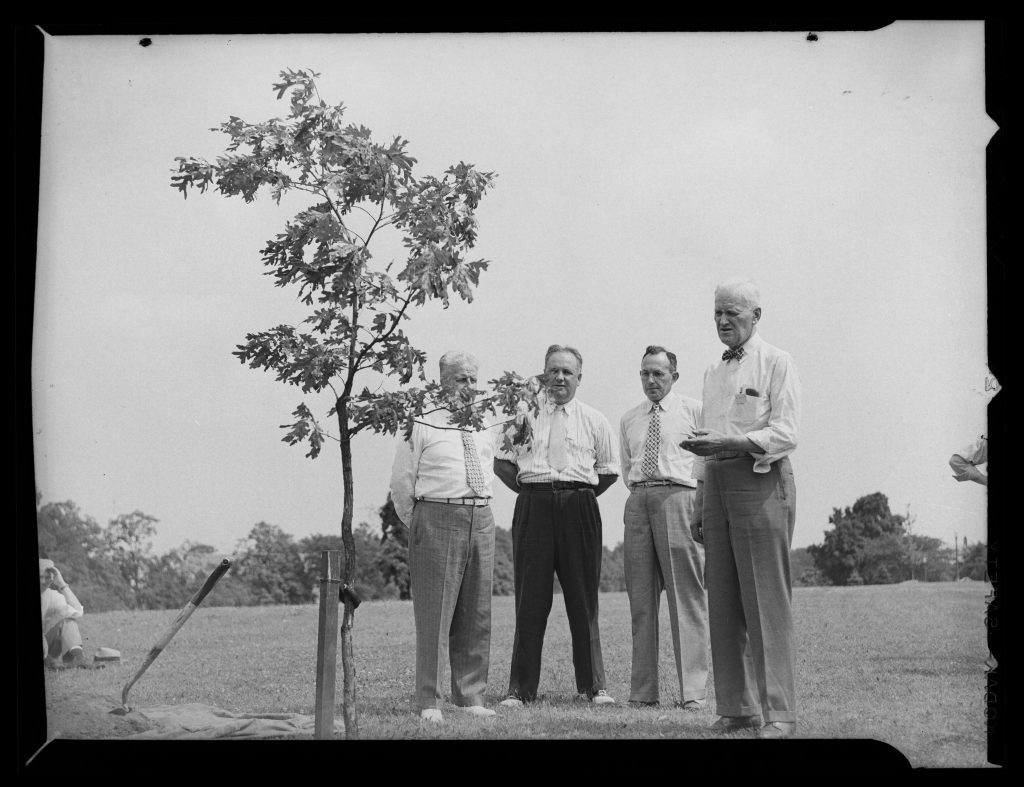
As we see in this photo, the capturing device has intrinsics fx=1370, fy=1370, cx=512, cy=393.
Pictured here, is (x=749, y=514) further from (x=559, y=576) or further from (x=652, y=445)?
(x=559, y=576)

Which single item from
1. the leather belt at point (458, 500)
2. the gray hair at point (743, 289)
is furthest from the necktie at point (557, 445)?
the gray hair at point (743, 289)

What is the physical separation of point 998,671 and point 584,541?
2.30 m

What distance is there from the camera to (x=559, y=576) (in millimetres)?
7781

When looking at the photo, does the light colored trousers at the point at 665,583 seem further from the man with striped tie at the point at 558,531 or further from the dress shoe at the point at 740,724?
the dress shoe at the point at 740,724

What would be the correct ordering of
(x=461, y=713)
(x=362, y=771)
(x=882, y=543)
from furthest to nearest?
(x=882, y=543), (x=461, y=713), (x=362, y=771)

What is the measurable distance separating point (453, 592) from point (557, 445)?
1.06 meters

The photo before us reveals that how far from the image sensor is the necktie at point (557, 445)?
306 inches

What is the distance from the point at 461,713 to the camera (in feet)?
23.5

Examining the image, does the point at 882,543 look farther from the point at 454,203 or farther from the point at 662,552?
the point at 454,203

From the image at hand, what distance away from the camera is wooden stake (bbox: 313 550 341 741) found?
615 cm

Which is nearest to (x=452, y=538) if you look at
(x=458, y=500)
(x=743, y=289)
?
(x=458, y=500)

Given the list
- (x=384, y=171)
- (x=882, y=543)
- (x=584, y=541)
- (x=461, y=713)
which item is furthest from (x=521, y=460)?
(x=882, y=543)

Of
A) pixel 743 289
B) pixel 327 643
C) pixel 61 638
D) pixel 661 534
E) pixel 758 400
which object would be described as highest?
pixel 743 289

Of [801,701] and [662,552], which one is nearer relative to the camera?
[801,701]
